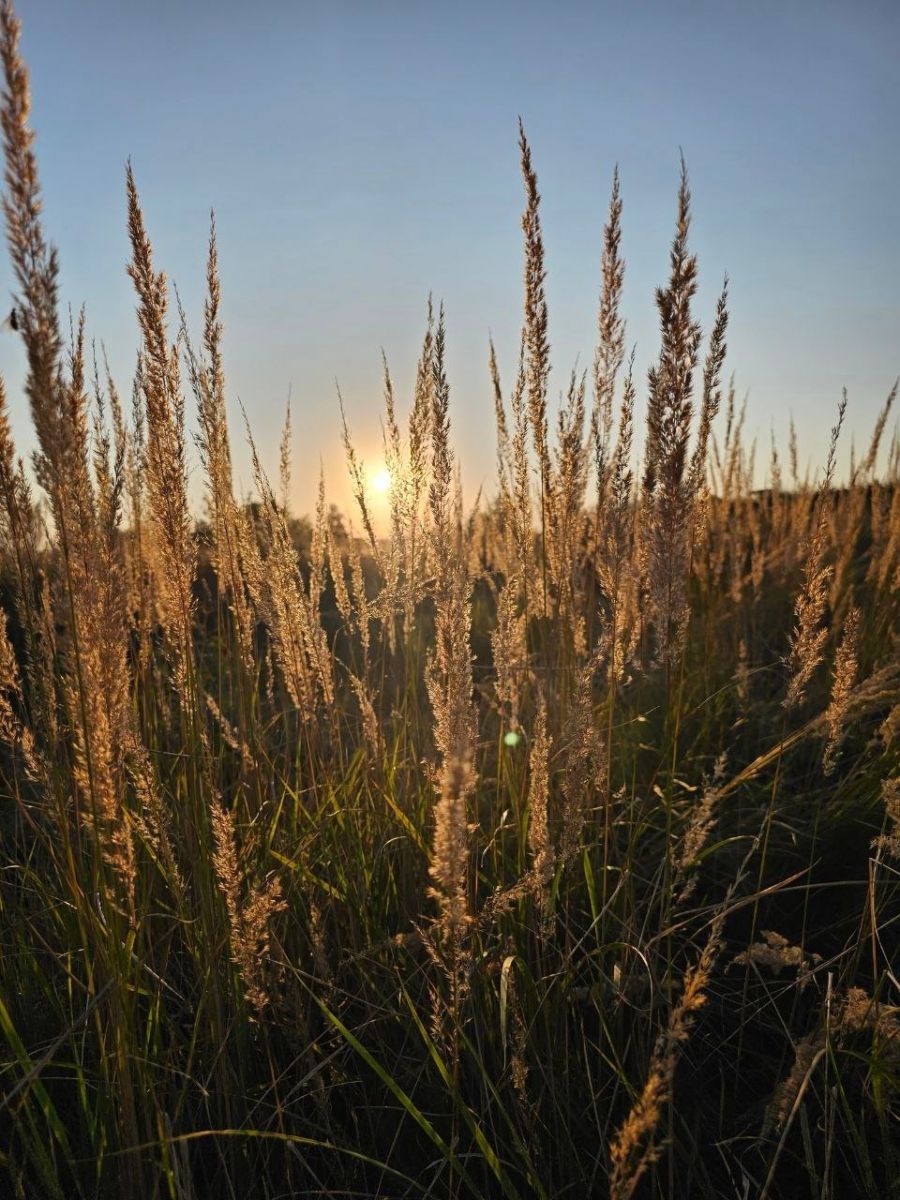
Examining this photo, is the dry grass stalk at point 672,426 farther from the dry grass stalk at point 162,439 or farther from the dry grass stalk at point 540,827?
the dry grass stalk at point 162,439

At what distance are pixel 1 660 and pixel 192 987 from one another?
2.85 feet

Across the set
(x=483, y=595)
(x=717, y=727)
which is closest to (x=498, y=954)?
(x=717, y=727)

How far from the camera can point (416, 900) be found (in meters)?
2.20

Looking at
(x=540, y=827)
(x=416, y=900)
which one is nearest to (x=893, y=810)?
(x=540, y=827)

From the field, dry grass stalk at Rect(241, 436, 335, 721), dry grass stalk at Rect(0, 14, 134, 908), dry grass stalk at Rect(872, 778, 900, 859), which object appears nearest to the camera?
dry grass stalk at Rect(0, 14, 134, 908)

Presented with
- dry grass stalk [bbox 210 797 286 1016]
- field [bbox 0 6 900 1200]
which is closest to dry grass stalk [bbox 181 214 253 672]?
field [bbox 0 6 900 1200]

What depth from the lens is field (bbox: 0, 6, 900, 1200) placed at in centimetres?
137

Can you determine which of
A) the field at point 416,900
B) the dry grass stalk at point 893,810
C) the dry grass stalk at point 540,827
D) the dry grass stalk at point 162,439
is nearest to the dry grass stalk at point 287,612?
the field at point 416,900

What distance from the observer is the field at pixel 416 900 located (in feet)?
4.48

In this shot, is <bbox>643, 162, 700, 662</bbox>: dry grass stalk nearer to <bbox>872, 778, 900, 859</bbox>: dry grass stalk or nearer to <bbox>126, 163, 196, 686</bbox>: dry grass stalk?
<bbox>872, 778, 900, 859</bbox>: dry grass stalk

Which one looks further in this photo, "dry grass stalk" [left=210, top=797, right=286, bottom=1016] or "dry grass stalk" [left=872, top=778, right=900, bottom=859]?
"dry grass stalk" [left=872, top=778, right=900, bottom=859]

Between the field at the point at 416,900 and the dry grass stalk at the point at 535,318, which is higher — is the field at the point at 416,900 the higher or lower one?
the lower one

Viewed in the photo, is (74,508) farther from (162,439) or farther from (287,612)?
(287,612)

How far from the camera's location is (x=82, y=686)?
1278 millimetres
